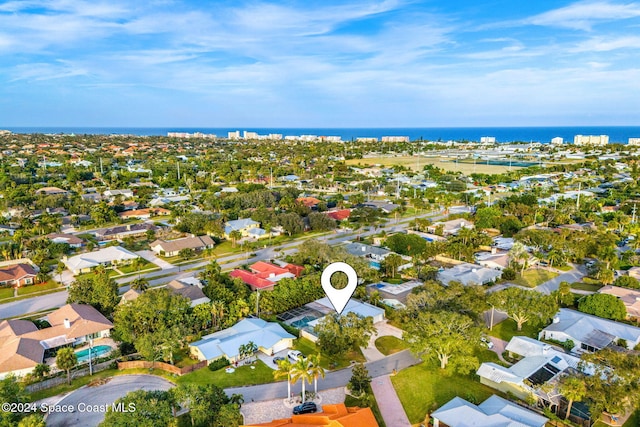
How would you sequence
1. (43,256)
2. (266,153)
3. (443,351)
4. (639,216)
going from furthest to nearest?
(266,153), (639,216), (43,256), (443,351)

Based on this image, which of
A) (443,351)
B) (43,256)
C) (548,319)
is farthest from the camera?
(43,256)

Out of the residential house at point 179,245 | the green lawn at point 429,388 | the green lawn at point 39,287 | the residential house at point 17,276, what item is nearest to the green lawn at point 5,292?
the residential house at point 17,276

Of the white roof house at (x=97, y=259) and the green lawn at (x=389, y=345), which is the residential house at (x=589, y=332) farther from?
the white roof house at (x=97, y=259)

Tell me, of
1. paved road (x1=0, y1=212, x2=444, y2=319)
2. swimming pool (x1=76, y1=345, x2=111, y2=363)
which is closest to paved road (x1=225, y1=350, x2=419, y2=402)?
swimming pool (x1=76, y1=345, x2=111, y2=363)

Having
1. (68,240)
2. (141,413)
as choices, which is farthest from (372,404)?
(68,240)

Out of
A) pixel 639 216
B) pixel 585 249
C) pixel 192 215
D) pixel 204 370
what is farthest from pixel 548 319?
pixel 639 216

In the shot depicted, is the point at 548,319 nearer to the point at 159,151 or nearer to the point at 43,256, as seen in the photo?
the point at 43,256

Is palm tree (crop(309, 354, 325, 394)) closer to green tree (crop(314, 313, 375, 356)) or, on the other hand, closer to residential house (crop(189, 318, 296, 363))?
green tree (crop(314, 313, 375, 356))
